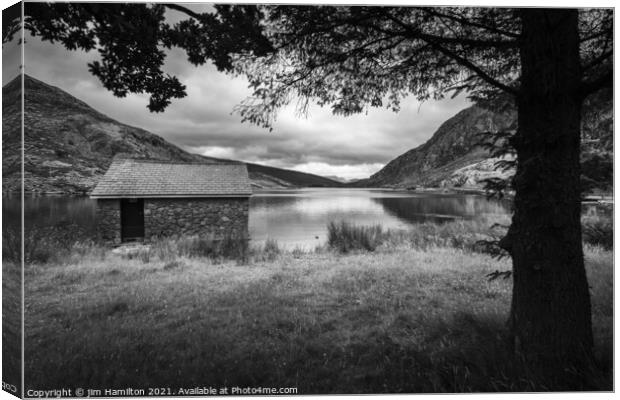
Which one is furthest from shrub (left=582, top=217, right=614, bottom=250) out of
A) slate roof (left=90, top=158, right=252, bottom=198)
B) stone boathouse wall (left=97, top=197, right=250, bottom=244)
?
slate roof (left=90, top=158, right=252, bottom=198)

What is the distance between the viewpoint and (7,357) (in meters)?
2.61

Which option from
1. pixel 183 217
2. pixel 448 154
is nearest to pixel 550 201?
pixel 448 154

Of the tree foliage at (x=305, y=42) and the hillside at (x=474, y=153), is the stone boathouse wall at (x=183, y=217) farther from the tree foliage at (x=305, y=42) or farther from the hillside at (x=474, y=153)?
the tree foliage at (x=305, y=42)

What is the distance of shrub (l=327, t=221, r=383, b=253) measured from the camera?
29.8 ft

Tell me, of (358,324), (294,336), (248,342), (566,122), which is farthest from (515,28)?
(248,342)

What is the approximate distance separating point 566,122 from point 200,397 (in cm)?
377

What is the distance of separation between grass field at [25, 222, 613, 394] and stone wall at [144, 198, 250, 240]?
17.3 ft

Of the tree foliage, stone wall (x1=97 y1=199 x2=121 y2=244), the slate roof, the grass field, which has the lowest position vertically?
the grass field

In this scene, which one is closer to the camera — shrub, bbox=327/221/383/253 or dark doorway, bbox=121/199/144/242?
shrub, bbox=327/221/383/253

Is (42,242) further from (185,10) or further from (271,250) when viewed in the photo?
(185,10)

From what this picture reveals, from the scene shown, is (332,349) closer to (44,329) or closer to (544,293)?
(544,293)

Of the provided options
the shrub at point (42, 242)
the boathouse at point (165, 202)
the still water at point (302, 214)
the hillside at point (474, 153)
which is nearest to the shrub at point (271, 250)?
the still water at point (302, 214)

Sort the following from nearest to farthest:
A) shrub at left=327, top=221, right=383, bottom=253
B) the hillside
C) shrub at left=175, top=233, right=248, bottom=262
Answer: the hillside, shrub at left=175, top=233, right=248, bottom=262, shrub at left=327, top=221, right=383, bottom=253

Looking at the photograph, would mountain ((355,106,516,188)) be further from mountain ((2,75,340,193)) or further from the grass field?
mountain ((2,75,340,193))
